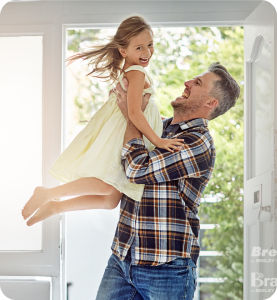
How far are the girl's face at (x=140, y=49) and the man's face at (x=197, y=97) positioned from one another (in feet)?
0.87

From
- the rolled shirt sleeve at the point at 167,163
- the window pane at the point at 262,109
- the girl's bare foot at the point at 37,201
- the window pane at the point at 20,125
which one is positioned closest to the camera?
the rolled shirt sleeve at the point at 167,163

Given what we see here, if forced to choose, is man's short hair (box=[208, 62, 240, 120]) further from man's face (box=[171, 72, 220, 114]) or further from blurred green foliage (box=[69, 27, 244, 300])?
blurred green foliage (box=[69, 27, 244, 300])

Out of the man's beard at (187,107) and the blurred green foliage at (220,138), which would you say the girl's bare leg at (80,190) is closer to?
the man's beard at (187,107)

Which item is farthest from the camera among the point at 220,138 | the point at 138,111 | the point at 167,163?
the point at 220,138

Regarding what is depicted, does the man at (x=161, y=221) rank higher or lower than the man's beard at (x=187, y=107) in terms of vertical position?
lower

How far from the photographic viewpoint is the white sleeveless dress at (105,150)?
1.51m

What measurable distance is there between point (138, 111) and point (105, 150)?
25 cm

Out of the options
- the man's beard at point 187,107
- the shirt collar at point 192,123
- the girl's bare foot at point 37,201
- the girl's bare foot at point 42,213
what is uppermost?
the man's beard at point 187,107

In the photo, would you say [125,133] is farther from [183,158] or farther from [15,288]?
[15,288]

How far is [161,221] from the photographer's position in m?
1.42

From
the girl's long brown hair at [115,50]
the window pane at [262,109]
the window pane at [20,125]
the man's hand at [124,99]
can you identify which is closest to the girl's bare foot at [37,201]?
the window pane at [20,125]

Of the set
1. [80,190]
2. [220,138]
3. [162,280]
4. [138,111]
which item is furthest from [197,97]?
[220,138]

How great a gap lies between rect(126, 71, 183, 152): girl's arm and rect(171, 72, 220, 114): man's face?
188mm

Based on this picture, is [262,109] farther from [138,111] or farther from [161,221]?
[161,221]
